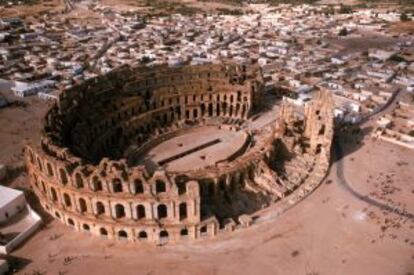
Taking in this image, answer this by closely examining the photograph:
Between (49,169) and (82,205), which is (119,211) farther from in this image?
(49,169)

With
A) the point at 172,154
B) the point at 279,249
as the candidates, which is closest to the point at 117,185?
the point at 279,249

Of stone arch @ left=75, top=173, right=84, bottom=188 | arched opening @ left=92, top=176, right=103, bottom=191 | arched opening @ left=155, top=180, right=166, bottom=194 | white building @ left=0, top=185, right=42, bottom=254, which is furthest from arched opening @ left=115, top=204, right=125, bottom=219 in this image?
white building @ left=0, top=185, right=42, bottom=254

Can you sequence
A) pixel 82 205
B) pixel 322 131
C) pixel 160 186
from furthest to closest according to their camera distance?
pixel 322 131, pixel 82 205, pixel 160 186

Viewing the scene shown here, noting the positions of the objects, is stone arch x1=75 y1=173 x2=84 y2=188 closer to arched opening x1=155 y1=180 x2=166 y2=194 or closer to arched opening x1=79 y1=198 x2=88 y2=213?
arched opening x1=79 y1=198 x2=88 y2=213

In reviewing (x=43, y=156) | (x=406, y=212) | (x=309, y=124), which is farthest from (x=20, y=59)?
(x=406, y=212)

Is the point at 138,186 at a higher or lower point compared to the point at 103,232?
higher
